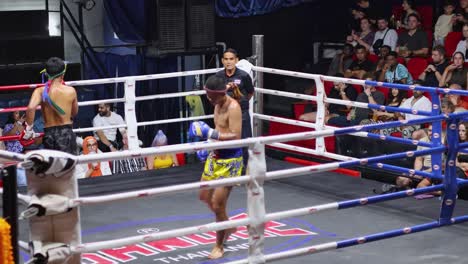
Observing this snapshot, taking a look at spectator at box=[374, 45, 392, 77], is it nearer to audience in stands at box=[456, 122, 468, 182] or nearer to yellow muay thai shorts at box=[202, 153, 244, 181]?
audience in stands at box=[456, 122, 468, 182]

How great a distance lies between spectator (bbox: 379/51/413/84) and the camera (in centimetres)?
1043

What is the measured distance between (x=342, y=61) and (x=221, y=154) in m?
5.96

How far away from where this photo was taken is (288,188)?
847 cm

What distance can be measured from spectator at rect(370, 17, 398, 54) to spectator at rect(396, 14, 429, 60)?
0.75ft

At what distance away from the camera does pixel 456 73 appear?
9.91 metres

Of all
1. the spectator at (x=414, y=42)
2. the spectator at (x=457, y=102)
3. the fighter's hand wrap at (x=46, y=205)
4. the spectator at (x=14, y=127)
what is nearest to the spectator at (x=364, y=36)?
the spectator at (x=414, y=42)

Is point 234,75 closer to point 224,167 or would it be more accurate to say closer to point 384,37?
point 224,167

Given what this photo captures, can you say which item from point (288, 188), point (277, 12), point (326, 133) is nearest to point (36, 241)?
point (326, 133)

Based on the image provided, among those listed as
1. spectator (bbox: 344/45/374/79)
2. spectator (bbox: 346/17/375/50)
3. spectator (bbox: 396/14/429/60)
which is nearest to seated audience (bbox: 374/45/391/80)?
spectator (bbox: 344/45/374/79)

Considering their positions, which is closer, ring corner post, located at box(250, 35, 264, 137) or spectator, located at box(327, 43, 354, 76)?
ring corner post, located at box(250, 35, 264, 137)

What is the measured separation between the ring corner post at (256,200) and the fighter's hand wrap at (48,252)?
1105 millimetres

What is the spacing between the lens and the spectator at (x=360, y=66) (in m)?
11.3

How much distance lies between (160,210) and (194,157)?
2.36 meters

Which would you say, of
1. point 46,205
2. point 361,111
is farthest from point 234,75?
point 46,205
